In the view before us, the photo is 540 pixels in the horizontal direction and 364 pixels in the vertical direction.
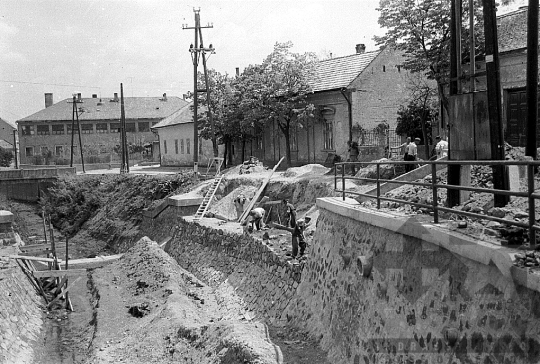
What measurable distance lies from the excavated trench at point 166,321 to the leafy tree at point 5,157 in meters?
60.5

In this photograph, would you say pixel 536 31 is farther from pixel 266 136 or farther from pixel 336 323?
pixel 266 136

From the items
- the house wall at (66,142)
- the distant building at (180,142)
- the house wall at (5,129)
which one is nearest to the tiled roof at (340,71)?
the distant building at (180,142)

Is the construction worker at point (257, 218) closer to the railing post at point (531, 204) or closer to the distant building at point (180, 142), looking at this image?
the railing post at point (531, 204)

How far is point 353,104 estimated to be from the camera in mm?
29766

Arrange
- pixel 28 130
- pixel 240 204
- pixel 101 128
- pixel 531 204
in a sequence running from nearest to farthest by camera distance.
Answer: pixel 531 204, pixel 240 204, pixel 28 130, pixel 101 128

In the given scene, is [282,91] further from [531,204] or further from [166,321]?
[531,204]

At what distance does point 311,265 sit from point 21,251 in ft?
54.6

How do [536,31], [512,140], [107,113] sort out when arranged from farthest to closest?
[107,113]
[512,140]
[536,31]

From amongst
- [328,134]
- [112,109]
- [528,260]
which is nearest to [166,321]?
[528,260]

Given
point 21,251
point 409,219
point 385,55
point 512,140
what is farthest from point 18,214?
point 409,219

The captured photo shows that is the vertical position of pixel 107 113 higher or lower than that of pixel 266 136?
higher

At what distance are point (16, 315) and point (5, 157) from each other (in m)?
68.0

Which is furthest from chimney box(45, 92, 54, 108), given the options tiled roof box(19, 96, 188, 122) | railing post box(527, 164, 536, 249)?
railing post box(527, 164, 536, 249)

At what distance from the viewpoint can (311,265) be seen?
41.0 ft
